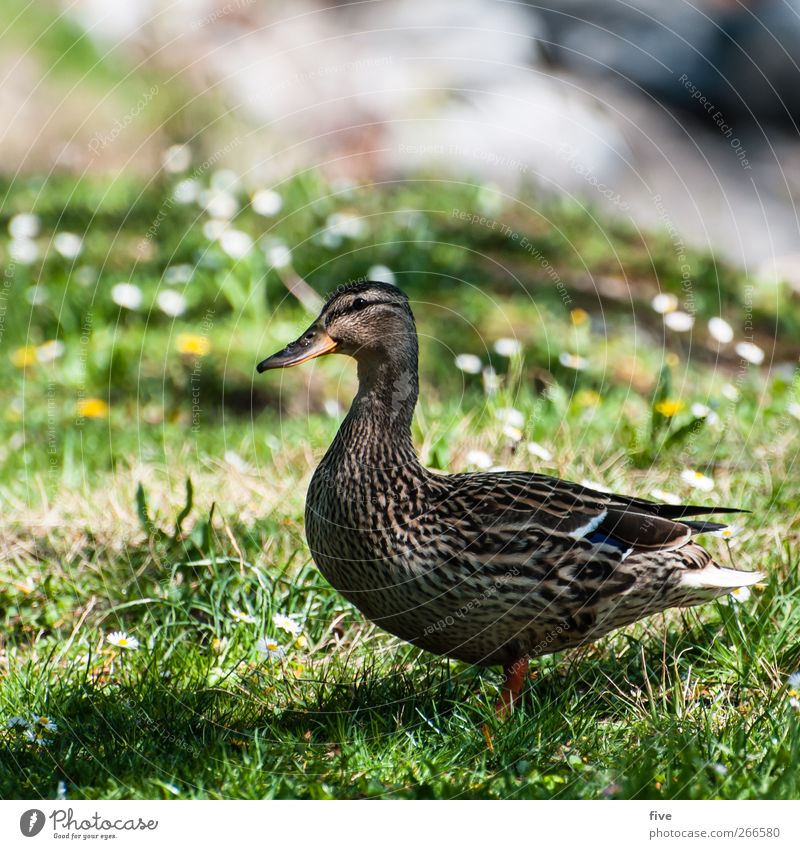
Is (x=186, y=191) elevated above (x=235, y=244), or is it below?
above

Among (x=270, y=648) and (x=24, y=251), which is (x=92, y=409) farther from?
(x=270, y=648)

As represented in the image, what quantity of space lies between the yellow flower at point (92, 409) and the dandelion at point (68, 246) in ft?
4.77

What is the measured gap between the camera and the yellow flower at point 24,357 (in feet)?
24.0

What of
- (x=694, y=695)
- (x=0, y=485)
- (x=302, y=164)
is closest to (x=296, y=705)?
(x=694, y=695)

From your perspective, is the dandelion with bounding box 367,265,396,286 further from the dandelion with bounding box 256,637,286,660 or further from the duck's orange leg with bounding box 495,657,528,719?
the duck's orange leg with bounding box 495,657,528,719

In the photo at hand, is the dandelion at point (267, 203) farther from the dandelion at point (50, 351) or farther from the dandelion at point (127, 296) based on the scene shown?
the dandelion at point (50, 351)

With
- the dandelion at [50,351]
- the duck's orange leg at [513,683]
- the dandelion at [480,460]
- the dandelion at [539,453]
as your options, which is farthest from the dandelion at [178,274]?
the duck's orange leg at [513,683]

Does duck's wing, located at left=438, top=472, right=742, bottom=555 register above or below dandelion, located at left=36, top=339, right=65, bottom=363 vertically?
above

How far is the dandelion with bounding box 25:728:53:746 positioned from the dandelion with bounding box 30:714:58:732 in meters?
0.02

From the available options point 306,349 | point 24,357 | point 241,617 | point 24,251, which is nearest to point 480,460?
point 241,617

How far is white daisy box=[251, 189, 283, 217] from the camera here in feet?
23.3

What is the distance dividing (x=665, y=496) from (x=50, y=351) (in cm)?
394

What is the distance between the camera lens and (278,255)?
22.9ft

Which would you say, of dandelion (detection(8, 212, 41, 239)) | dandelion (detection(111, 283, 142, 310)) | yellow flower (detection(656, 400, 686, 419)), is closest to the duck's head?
yellow flower (detection(656, 400, 686, 419))
